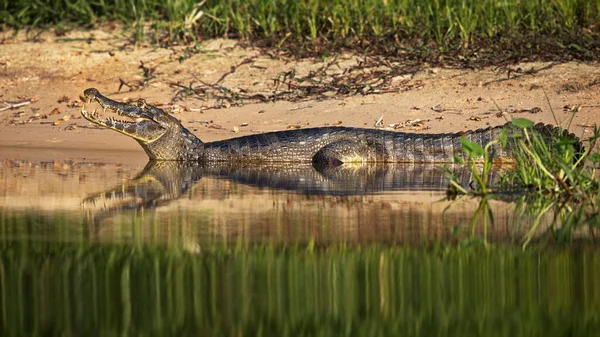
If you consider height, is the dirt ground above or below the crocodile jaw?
above

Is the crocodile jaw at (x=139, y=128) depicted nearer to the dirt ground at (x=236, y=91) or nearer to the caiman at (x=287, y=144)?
the caiman at (x=287, y=144)

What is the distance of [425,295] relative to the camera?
14.5 ft

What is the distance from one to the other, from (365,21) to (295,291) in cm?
942

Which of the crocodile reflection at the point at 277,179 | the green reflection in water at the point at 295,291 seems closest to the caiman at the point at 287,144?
the crocodile reflection at the point at 277,179

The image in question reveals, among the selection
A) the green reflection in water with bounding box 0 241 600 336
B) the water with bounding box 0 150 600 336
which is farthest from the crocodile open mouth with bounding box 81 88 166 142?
the green reflection in water with bounding box 0 241 600 336

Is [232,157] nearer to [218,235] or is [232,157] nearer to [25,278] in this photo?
[218,235]

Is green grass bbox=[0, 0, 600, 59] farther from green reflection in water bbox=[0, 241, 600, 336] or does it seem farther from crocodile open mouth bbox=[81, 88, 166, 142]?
green reflection in water bbox=[0, 241, 600, 336]

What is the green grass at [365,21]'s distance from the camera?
13039mm

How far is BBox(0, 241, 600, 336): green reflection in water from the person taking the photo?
13.1 feet

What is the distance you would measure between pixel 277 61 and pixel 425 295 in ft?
29.5

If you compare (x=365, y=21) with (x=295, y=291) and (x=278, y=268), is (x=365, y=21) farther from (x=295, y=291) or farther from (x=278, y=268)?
(x=295, y=291)

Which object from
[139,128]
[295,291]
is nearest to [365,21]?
[139,128]

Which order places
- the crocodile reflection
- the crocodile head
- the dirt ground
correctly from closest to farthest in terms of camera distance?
the crocodile reflection, the crocodile head, the dirt ground

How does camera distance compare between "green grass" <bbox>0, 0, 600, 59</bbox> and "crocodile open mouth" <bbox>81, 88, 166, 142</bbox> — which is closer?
"crocodile open mouth" <bbox>81, 88, 166, 142</bbox>
